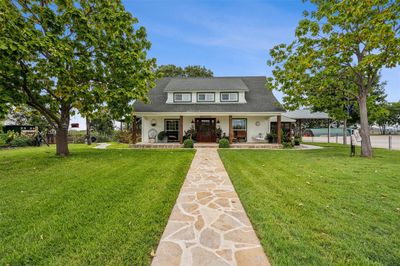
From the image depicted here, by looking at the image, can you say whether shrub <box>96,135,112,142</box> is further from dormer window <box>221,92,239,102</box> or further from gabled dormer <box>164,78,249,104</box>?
dormer window <box>221,92,239,102</box>

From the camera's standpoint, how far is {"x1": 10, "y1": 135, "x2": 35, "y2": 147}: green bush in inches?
719

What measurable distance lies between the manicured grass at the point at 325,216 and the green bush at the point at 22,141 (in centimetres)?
2236

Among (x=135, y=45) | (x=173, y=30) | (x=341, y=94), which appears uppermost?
(x=173, y=30)

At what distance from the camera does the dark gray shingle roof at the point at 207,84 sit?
55.0ft

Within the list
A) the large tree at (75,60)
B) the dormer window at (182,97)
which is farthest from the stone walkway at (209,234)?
the dormer window at (182,97)

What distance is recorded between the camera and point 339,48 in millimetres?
9031

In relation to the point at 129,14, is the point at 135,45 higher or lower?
lower

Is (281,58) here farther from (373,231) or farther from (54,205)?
(54,205)

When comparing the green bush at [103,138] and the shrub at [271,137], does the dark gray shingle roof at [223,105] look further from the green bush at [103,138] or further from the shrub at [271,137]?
the green bush at [103,138]

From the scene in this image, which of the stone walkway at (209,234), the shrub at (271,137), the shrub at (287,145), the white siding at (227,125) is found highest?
the white siding at (227,125)

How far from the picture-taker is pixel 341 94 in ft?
38.5

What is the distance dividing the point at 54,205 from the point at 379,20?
12.1 m

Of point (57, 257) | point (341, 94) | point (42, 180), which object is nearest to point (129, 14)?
point (42, 180)

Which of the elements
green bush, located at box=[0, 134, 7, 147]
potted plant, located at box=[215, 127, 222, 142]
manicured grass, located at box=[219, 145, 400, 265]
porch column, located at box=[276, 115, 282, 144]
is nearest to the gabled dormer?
potted plant, located at box=[215, 127, 222, 142]
